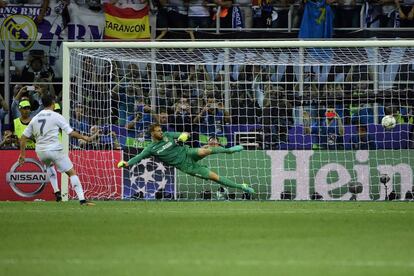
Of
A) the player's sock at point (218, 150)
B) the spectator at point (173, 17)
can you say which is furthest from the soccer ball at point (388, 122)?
the spectator at point (173, 17)

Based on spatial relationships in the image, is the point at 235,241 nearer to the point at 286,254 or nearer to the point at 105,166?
the point at 286,254

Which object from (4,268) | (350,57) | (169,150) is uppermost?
(350,57)

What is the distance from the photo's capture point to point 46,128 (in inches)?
800

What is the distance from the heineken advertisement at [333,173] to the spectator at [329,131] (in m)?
0.26

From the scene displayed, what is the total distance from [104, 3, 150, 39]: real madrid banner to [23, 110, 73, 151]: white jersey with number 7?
5656 millimetres

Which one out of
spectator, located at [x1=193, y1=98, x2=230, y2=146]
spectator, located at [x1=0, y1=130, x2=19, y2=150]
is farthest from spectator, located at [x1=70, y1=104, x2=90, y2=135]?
spectator, located at [x1=193, y1=98, x2=230, y2=146]

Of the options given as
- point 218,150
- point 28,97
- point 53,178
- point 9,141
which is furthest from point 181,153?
point 28,97

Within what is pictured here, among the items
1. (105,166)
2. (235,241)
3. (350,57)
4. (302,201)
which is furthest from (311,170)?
(235,241)

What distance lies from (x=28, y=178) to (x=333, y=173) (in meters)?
6.83

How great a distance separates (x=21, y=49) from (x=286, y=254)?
14915 mm

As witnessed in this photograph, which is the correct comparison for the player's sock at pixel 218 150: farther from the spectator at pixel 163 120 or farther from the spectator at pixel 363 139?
the spectator at pixel 363 139

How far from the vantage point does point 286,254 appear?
11789 millimetres

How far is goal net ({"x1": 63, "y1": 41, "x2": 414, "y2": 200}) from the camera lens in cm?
2353

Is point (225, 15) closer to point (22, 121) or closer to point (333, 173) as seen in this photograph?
point (333, 173)
